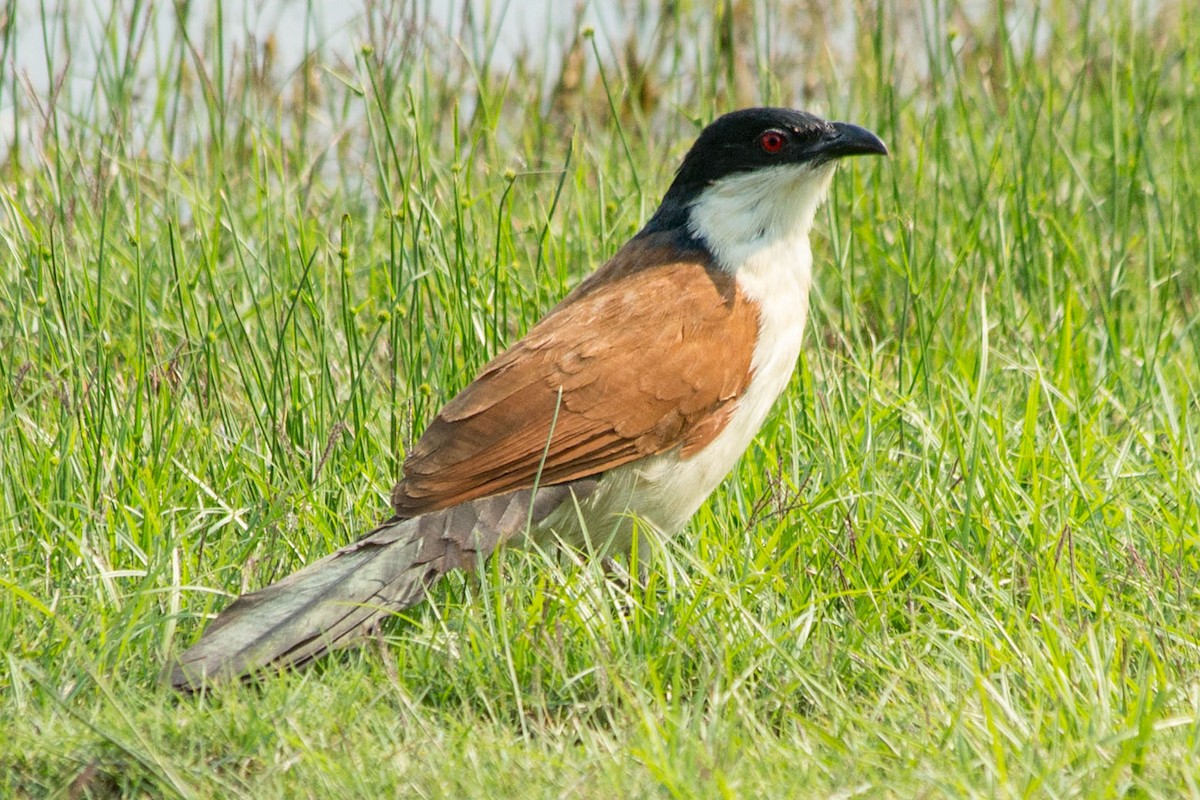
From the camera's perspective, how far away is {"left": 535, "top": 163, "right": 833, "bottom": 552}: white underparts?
138 inches

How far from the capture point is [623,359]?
3.45m

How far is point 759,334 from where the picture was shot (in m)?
3.62

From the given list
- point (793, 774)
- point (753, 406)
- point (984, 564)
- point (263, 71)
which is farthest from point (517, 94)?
point (793, 774)

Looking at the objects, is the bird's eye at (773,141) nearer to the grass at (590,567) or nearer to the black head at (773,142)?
the black head at (773,142)

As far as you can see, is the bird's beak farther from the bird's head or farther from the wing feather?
the wing feather

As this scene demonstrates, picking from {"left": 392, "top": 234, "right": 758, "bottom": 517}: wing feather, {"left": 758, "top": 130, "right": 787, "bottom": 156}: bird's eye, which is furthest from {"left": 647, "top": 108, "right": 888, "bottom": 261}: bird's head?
{"left": 392, "top": 234, "right": 758, "bottom": 517}: wing feather

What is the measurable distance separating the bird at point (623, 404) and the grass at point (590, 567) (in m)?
0.12

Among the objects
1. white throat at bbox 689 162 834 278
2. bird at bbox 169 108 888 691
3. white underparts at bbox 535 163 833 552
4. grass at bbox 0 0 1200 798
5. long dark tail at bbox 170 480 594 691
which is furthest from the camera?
white throat at bbox 689 162 834 278

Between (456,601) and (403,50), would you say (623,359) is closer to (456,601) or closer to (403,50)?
(456,601)

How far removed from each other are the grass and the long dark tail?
63 mm

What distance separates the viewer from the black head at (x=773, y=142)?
3842 millimetres

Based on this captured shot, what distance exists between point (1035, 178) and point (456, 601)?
2.63m

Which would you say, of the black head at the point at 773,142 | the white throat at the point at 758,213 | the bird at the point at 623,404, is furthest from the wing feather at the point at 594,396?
the black head at the point at 773,142

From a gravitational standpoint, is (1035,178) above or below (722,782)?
above
